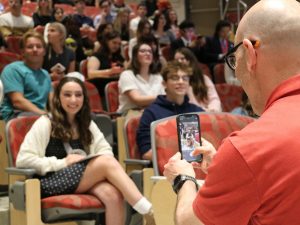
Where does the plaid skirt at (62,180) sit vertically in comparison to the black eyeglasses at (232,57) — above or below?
below

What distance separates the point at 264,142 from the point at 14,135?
2.57m

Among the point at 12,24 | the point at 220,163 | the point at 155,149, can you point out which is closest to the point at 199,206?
the point at 220,163

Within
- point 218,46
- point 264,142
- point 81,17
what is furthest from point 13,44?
point 264,142

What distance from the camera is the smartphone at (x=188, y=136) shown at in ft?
6.08

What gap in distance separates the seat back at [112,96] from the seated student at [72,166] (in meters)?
1.44

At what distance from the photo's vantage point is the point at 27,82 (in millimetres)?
4422

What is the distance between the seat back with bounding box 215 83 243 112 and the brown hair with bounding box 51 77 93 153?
1.81 meters

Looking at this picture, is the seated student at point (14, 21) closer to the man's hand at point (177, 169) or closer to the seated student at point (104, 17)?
the seated student at point (104, 17)

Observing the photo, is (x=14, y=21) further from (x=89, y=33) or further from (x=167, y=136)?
(x=167, y=136)

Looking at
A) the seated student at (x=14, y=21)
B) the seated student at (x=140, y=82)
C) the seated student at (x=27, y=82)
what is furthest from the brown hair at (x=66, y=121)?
the seated student at (x=14, y=21)

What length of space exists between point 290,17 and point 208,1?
10.8 metres

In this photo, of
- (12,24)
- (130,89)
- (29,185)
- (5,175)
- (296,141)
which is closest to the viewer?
(296,141)

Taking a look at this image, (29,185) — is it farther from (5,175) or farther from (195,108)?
(195,108)

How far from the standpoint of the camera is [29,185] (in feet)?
10.4
